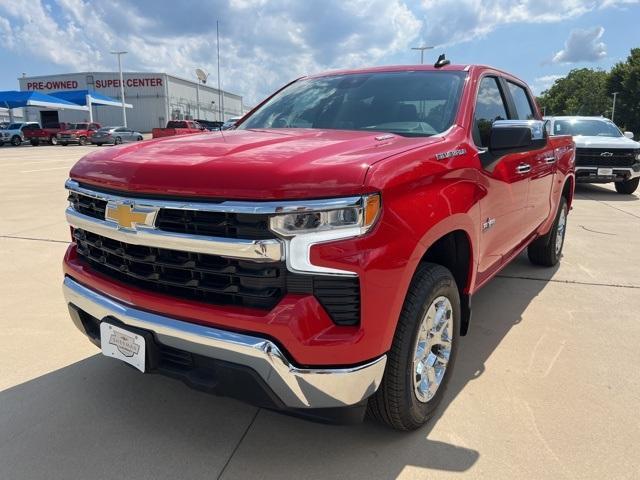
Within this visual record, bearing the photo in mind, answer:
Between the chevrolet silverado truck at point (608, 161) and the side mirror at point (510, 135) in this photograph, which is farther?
the chevrolet silverado truck at point (608, 161)

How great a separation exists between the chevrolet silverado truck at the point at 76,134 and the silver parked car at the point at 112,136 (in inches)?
25.5

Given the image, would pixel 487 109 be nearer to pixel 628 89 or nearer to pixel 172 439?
pixel 172 439

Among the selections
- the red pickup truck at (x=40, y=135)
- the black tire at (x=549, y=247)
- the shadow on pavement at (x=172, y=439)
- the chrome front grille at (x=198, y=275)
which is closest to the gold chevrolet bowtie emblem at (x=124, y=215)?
the chrome front grille at (x=198, y=275)

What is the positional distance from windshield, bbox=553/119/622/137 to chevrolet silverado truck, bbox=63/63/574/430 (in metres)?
10.3

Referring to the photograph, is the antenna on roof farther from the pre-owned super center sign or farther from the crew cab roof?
the pre-owned super center sign

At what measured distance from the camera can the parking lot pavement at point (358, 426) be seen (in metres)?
2.31

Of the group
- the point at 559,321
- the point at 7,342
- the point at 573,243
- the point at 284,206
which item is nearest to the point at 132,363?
the point at 284,206

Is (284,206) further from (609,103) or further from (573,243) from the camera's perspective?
(609,103)

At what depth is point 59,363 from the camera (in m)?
3.26

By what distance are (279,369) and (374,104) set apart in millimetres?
1898

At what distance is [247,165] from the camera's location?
78.9 inches

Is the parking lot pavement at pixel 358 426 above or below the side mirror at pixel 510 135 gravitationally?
below

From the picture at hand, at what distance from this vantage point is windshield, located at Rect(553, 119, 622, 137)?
11.8m

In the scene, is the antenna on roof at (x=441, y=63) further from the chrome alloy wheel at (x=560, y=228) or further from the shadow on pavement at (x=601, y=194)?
the shadow on pavement at (x=601, y=194)
